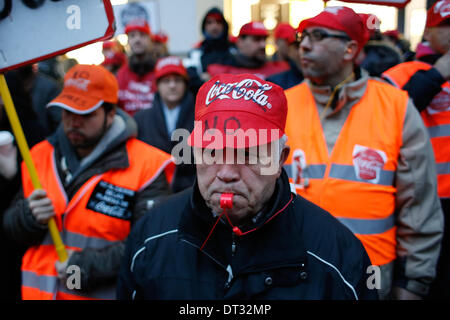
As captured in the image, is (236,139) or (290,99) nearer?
(236,139)

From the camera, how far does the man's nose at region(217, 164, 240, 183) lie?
1541mm

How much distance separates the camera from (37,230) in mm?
2414

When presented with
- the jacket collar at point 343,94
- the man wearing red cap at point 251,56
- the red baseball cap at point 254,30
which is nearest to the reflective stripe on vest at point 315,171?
the jacket collar at point 343,94

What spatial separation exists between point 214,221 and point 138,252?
14.8 inches

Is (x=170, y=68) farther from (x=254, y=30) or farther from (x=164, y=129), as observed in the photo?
(x=254, y=30)

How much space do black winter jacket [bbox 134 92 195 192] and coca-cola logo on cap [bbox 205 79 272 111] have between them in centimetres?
210

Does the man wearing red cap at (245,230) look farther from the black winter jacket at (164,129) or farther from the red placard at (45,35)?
the black winter jacket at (164,129)

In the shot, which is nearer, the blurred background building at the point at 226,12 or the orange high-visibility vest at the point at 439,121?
the orange high-visibility vest at the point at 439,121

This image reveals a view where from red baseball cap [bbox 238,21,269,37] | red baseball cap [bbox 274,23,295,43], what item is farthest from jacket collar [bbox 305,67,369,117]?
red baseball cap [bbox 274,23,295,43]

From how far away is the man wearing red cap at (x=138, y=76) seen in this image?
521cm

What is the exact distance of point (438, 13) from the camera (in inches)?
107

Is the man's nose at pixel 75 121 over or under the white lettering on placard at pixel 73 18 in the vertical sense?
under

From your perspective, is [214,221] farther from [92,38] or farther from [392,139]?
[392,139]

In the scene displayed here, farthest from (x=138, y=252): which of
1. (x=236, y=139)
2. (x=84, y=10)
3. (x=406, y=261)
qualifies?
(x=406, y=261)
